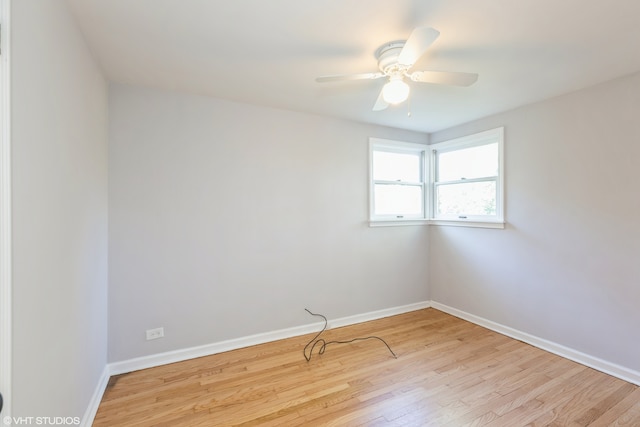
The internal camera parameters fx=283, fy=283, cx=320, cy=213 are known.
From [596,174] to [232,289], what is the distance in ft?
11.5

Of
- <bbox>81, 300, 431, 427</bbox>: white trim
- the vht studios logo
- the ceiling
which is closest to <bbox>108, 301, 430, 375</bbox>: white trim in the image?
<bbox>81, 300, 431, 427</bbox>: white trim

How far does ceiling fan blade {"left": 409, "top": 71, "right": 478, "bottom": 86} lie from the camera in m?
1.79

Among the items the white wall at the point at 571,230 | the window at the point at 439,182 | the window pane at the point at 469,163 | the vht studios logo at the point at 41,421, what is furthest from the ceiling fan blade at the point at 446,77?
the vht studios logo at the point at 41,421

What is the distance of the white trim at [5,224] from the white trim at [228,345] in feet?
5.76

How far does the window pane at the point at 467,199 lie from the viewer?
3.37m

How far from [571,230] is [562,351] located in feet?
3.79

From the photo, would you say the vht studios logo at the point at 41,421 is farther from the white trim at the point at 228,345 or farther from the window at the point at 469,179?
the window at the point at 469,179

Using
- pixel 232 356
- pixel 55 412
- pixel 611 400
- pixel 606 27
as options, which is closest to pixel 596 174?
pixel 606 27

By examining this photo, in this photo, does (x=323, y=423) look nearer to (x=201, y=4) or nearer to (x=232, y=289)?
(x=232, y=289)

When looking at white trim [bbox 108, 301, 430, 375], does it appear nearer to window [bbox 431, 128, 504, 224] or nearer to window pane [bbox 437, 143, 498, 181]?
window [bbox 431, 128, 504, 224]

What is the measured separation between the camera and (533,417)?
1.89 metres

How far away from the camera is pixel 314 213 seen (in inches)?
129

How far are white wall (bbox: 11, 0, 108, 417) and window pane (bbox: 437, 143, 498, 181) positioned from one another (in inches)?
151

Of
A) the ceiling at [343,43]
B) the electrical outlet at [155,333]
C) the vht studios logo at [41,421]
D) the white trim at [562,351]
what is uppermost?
the ceiling at [343,43]
